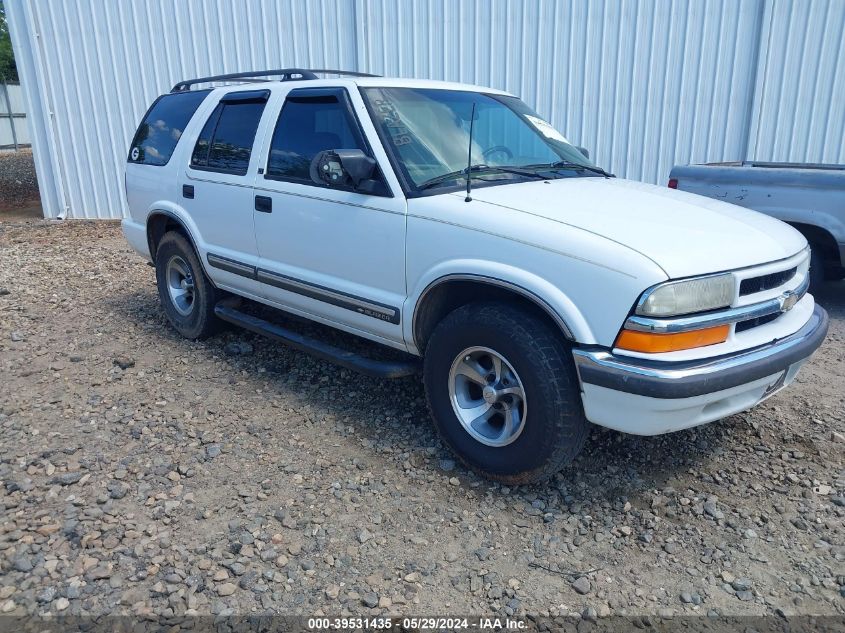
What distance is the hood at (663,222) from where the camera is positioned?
9.53 feet

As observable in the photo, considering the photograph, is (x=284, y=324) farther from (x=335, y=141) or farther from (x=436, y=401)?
(x=436, y=401)

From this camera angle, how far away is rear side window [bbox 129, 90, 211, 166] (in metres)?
5.34

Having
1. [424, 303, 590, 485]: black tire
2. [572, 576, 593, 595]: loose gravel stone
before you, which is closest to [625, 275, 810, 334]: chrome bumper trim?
[424, 303, 590, 485]: black tire

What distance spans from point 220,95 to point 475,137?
2192 millimetres

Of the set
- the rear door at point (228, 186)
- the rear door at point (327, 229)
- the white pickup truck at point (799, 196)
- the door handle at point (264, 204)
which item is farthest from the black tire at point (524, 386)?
the white pickup truck at point (799, 196)

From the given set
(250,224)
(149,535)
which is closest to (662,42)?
(250,224)

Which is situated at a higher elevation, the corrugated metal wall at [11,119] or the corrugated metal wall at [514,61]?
the corrugated metal wall at [514,61]

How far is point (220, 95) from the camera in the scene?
5.08 m

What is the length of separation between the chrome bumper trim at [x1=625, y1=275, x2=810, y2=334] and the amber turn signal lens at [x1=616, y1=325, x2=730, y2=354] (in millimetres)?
25

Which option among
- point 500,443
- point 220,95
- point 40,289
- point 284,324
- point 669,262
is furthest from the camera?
point 40,289

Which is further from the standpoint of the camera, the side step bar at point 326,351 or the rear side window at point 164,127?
the rear side window at point 164,127

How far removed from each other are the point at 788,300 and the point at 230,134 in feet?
12.3

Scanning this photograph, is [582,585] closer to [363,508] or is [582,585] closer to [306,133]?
[363,508]

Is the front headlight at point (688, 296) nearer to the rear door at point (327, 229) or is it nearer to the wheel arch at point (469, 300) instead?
the wheel arch at point (469, 300)
